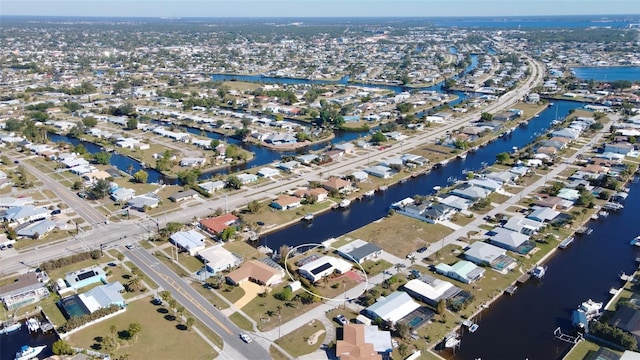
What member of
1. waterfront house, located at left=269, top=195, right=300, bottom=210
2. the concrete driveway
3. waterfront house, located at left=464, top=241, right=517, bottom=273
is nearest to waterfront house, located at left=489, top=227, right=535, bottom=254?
waterfront house, located at left=464, top=241, right=517, bottom=273

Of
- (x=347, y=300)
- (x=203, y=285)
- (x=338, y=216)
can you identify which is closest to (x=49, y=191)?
(x=203, y=285)

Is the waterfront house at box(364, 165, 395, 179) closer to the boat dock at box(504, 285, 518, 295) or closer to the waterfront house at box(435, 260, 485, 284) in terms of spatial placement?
the waterfront house at box(435, 260, 485, 284)

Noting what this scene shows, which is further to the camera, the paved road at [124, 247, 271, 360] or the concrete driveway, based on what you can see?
the concrete driveway

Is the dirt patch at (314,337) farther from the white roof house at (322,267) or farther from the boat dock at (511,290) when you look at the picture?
the boat dock at (511,290)

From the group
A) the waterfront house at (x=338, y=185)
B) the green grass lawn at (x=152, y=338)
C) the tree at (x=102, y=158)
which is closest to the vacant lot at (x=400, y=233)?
the waterfront house at (x=338, y=185)

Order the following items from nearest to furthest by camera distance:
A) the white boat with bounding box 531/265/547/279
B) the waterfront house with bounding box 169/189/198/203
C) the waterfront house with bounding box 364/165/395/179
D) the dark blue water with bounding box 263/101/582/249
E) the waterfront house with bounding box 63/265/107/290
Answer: the waterfront house with bounding box 63/265/107/290, the white boat with bounding box 531/265/547/279, the dark blue water with bounding box 263/101/582/249, the waterfront house with bounding box 169/189/198/203, the waterfront house with bounding box 364/165/395/179

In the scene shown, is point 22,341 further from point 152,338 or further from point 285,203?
point 285,203
